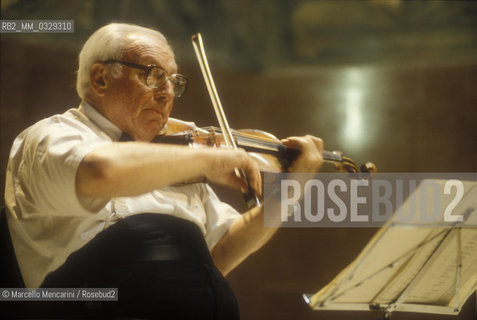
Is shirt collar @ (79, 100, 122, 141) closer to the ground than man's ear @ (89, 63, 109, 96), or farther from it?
closer to the ground

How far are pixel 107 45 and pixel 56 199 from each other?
432mm

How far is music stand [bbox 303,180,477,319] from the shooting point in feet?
4.09

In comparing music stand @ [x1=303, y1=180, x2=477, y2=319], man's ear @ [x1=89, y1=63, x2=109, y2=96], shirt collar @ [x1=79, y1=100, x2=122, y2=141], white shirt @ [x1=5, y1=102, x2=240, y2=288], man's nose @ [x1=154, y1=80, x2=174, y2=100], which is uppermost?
man's ear @ [x1=89, y1=63, x2=109, y2=96]

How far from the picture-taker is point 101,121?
49.9 inches

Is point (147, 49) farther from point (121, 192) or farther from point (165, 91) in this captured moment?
point (121, 192)

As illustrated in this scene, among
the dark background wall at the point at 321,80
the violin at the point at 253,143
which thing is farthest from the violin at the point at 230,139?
the dark background wall at the point at 321,80

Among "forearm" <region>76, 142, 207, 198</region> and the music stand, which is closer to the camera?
"forearm" <region>76, 142, 207, 198</region>

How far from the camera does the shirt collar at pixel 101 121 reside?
4.16 feet

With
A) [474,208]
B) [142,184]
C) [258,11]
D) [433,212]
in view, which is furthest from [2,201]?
[258,11]

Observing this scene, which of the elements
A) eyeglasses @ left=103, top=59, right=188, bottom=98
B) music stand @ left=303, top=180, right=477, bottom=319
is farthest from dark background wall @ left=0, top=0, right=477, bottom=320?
music stand @ left=303, top=180, right=477, bottom=319

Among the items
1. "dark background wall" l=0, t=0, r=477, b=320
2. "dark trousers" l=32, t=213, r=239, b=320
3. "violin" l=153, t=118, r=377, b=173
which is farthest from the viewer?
"dark background wall" l=0, t=0, r=477, b=320

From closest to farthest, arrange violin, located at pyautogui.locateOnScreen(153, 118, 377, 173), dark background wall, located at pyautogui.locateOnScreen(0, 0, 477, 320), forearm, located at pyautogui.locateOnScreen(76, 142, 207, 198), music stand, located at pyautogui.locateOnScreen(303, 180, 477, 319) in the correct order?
forearm, located at pyautogui.locateOnScreen(76, 142, 207, 198), music stand, located at pyautogui.locateOnScreen(303, 180, 477, 319), violin, located at pyautogui.locateOnScreen(153, 118, 377, 173), dark background wall, located at pyautogui.locateOnScreen(0, 0, 477, 320)

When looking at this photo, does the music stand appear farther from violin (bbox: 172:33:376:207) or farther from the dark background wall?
the dark background wall

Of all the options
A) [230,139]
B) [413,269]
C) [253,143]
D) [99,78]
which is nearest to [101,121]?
[99,78]
